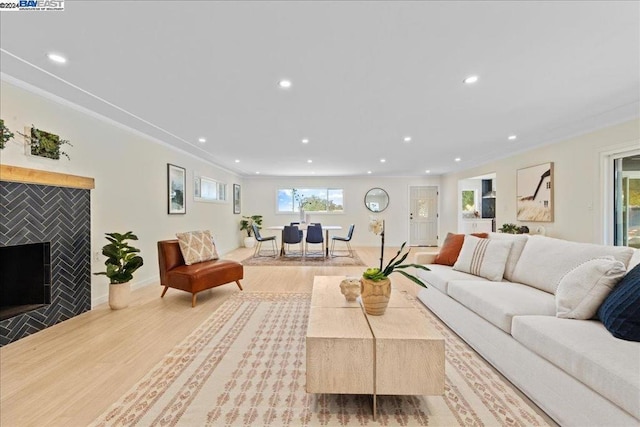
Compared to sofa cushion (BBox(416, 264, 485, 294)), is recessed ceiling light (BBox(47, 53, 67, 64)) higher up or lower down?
higher up

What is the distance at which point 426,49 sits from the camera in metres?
2.00

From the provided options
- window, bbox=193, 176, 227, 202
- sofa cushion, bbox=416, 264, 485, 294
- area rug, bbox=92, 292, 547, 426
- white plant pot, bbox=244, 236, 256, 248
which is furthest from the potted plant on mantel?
white plant pot, bbox=244, 236, 256, 248

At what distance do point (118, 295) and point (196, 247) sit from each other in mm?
1017

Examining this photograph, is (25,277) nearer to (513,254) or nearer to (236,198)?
(513,254)

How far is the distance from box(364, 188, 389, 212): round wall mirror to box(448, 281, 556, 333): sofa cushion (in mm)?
6324

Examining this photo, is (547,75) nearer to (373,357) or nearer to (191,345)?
(373,357)

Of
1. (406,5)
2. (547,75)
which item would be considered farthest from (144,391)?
(547,75)

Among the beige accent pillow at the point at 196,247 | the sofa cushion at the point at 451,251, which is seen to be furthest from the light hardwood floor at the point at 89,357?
the sofa cushion at the point at 451,251

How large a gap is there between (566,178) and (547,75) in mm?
2594

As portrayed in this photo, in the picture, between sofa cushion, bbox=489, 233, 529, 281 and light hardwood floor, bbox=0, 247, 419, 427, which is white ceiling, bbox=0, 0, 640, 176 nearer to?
sofa cushion, bbox=489, 233, 529, 281

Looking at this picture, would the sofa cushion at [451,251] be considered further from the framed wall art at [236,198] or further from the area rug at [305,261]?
the framed wall art at [236,198]

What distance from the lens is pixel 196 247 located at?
3.86m

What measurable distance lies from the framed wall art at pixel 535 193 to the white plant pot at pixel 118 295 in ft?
20.2

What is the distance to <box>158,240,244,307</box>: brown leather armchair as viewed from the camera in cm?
337
